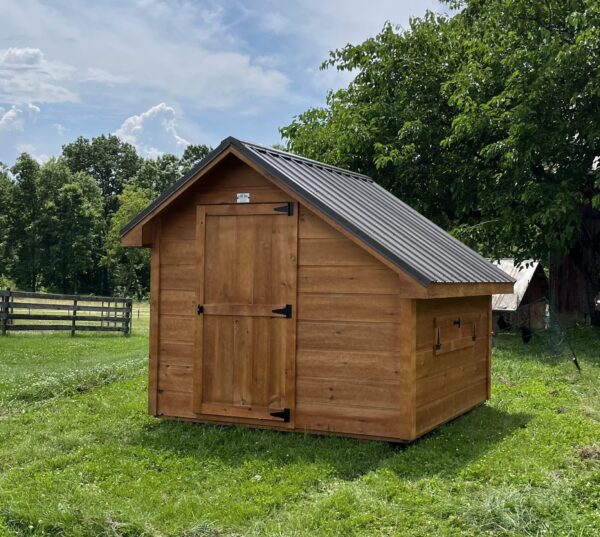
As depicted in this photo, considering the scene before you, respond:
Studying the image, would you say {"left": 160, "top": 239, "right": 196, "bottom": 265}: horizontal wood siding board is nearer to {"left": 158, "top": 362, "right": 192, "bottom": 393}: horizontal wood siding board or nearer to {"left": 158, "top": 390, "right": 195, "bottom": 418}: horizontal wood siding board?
{"left": 158, "top": 362, "right": 192, "bottom": 393}: horizontal wood siding board

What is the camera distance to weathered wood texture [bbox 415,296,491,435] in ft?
26.0

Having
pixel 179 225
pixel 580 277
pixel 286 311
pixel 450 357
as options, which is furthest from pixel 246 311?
pixel 580 277

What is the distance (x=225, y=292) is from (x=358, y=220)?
1821mm

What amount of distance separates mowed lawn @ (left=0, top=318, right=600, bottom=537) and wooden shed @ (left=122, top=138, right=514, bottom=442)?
36 centimetres

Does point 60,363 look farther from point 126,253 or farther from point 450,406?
point 126,253

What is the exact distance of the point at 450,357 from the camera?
8.79m

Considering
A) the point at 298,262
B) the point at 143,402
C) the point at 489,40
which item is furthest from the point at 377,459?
the point at 489,40

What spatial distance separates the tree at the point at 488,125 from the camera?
52.6ft

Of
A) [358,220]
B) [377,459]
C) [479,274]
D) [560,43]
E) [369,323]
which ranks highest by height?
[560,43]

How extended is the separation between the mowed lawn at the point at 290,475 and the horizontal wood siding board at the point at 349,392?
0.43 meters

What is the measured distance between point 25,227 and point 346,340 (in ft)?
175

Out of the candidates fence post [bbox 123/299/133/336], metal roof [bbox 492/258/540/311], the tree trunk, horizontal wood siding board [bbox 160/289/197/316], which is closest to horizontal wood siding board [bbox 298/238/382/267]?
horizontal wood siding board [bbox 160/289/197/316]

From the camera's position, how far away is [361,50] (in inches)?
835

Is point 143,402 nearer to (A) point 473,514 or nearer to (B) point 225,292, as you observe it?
(B) point 225,292
